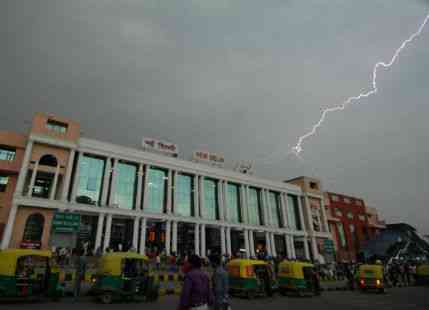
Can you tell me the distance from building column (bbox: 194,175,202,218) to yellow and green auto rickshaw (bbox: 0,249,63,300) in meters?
27.4

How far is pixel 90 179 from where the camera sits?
34219 millimetres

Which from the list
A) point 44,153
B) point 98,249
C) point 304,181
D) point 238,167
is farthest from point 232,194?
point 44,153

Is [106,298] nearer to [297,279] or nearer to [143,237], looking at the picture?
[297,279]

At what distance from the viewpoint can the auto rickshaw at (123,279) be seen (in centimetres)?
1279

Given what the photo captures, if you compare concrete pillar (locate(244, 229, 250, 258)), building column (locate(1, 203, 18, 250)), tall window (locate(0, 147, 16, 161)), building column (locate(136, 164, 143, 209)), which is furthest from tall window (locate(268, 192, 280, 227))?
tall window (locate(0, 147, 16, 161))

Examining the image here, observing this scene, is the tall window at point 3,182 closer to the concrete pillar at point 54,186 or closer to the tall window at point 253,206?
the concrete pillar at point 54,186

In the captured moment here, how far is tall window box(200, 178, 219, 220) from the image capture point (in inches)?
1680

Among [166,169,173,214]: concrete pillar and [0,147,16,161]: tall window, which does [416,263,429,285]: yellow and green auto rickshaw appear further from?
[0,147,16,161]: tall window

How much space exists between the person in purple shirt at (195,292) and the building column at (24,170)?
29.9m

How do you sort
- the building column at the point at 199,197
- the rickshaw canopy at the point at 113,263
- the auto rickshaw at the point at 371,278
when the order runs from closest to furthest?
the rickshaw canopy at the point at 113,263 < the auto rickshaw at the point at 371,278 < the building column at the point at 199,197

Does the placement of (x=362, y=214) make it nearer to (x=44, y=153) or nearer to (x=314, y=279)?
(x=314, y=279)

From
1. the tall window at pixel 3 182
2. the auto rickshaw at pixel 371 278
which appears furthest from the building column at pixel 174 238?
the auto rickshaw at pixel 371 278

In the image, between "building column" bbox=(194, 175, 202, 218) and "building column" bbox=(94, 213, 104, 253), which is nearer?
"building column" bbox=(94, 213, 104, 253)

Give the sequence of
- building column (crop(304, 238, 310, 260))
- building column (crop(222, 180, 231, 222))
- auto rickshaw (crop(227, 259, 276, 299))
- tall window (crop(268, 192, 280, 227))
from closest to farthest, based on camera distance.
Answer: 1. auto rickshaw (crop(227, 259, 276, 299))
2. building column (crop(222, 180, 231, 222))
3. building column (crop(304, 238, 310, 260))
4. tall window (crop(268, 192, 280, 227))
